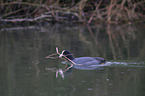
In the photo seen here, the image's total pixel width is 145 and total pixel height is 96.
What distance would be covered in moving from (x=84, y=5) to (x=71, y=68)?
12803 mm

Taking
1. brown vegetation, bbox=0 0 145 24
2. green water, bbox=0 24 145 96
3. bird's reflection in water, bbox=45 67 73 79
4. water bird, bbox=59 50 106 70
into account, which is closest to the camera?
green water, bbox=0 24 145 96

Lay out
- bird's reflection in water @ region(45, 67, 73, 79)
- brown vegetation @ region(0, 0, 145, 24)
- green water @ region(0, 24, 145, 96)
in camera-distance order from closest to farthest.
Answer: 1. green water @ region(0, 24, 145, 96)
2. bird's reflection in water @ region(45, 67, 73, 79)
3. brown vegetation @ region(0, 0, 145, 24)

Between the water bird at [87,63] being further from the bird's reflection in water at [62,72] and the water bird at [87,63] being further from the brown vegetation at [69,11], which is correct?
the brown vegetation at [69,11]

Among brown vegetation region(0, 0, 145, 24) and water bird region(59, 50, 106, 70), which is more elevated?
brown vegetation region(0, 0, 145, 24)

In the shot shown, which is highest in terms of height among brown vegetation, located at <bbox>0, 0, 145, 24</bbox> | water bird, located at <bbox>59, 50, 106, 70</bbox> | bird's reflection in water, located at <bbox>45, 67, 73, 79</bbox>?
brown vegetation, located at <bbox>0, 0, 145, 24</bbox>

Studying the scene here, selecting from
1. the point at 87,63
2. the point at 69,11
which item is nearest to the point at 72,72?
the point at 87,63

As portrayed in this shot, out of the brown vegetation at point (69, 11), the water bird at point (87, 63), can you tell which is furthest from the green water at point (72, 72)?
the brown vegetation at point (69, 11)

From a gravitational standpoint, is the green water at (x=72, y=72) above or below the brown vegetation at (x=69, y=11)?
below

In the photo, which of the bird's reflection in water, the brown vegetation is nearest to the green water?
the bird's reflection in water

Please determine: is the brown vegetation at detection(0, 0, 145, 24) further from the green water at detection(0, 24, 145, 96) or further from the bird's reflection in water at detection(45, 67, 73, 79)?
the bird's reflection in water at detection(45, 67, 73, 79)

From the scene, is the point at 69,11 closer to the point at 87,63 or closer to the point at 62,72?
the point at 87,63

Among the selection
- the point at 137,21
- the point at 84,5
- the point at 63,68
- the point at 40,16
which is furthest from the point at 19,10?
the point at 63,68

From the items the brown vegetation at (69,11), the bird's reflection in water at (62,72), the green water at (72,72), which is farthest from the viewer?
the brown vegetation at (69,11)

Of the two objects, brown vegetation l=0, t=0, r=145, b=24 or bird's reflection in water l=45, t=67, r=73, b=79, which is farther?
brown vegetation l=0, t=0, r=145, b=24
